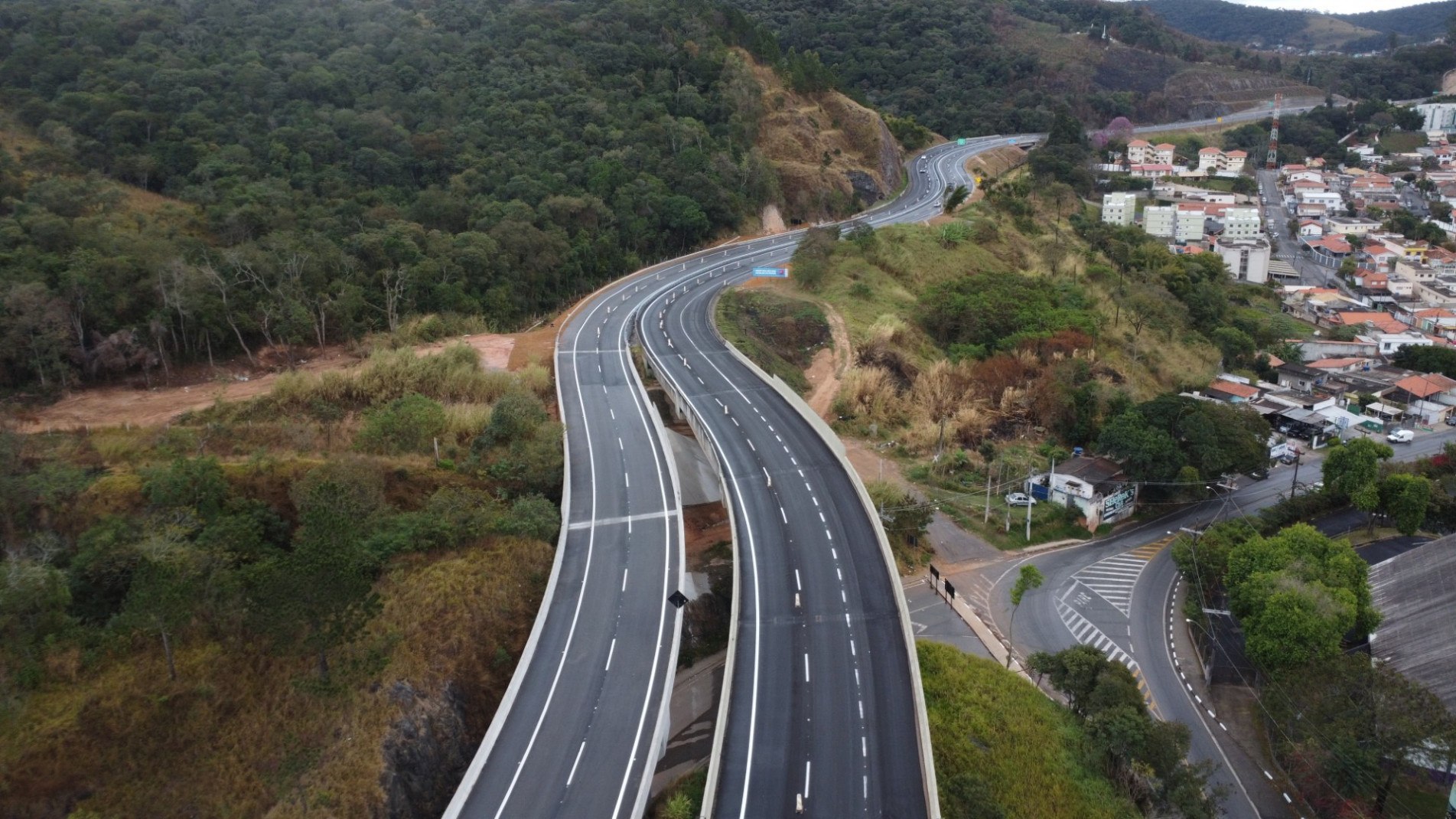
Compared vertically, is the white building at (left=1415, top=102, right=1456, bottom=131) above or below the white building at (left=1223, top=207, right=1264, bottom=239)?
above

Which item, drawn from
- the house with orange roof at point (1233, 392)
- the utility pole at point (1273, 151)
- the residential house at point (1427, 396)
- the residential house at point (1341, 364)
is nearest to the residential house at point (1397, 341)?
the residential house at point (1341, 364)

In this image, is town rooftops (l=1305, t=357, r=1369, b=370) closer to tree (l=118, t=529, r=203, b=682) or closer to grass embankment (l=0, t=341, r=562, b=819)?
grass embankment (l=0, t=341, r=562, b=819)

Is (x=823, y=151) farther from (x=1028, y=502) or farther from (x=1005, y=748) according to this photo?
(x=1005, y=748)

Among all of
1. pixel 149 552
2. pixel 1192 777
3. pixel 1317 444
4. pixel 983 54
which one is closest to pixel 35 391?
pixel 149 552

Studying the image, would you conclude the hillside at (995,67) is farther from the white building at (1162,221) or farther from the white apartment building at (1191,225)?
the white apartment building at (1191,225)

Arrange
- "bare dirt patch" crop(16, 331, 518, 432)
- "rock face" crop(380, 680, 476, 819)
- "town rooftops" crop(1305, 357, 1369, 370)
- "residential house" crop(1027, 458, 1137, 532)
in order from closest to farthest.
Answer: "rock face" crop(380, 680, 476, 819), "bare dirt patch" crop(16, 331, 518, 432), "residential house" crop(1027, 458, 1137, 532), "town rooftops" crop(1305, 357, 1369, 370)

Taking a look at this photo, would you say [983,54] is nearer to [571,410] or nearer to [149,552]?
[571,410]

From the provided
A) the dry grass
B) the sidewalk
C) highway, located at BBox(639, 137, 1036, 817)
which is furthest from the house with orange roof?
the dry grass
